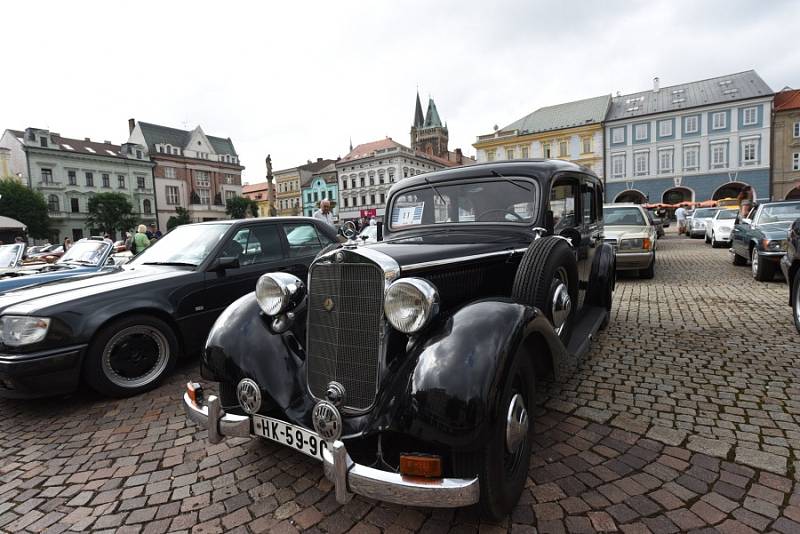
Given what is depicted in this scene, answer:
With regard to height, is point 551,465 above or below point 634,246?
below

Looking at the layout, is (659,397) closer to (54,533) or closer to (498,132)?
(54,533)

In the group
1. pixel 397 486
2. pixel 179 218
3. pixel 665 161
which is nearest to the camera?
pixel 397 486

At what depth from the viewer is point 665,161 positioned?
41656mm

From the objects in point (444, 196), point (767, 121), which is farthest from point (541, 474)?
point (767, 121)

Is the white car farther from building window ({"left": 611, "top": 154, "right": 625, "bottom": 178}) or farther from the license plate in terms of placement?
building window ({"left": 611, "top": 154, "right": 625, "bottom": 178})

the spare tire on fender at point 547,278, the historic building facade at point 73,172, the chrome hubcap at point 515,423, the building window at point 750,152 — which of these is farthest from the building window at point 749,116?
the historic building facade at point 73,172

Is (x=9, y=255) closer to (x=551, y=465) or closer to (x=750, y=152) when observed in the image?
(x=551, y=465)

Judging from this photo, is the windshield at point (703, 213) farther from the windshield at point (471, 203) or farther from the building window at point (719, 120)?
the building window at point (719, 120)

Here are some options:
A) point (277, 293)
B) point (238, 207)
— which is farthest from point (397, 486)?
point (238, 207)

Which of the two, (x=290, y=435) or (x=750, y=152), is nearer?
(x=290, y=435)

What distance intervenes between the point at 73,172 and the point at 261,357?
56317mm

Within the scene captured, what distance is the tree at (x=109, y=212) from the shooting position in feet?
136

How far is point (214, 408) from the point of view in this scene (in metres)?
2.35

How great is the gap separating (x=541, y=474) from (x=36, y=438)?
3727mm
